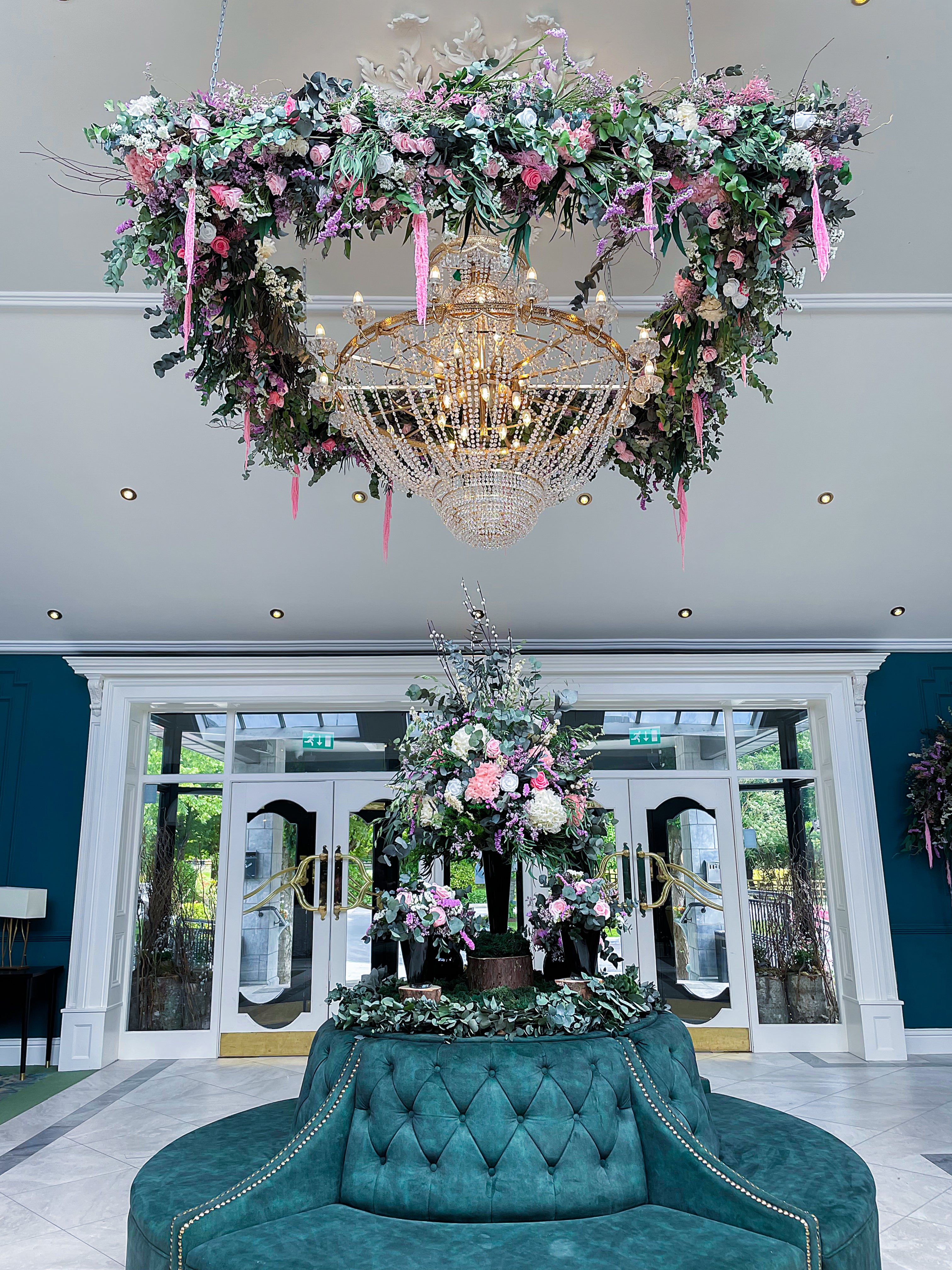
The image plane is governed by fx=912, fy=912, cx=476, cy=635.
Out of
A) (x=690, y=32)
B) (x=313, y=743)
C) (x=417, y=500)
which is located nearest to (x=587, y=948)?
(x=690, y=32)

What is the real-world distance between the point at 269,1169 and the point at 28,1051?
5426 mm

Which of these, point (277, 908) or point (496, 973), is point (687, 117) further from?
point (277, 908)

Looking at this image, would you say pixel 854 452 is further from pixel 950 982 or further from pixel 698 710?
pixel 950 982

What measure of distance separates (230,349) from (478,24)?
4.65ft

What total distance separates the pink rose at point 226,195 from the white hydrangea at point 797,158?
1324 millimetres

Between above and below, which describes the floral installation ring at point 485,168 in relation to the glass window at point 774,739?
above

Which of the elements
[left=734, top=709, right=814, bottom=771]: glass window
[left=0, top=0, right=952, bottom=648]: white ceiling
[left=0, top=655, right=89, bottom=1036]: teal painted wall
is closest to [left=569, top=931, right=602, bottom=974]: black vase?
[left=0, top=0, right=952, bottom=648]: white ceiling

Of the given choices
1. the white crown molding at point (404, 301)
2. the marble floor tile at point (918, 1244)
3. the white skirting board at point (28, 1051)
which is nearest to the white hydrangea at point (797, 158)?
the white crown molding at point (404, 301)

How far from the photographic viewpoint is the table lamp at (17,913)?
625cm

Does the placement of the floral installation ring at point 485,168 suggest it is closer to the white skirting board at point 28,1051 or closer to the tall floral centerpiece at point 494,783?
the tall floral centerpiece at point 494,783

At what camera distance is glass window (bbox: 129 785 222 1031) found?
6.80 m

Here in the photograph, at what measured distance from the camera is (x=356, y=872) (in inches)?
278

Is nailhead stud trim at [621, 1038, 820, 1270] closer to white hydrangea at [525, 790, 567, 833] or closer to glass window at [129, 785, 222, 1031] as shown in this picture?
white hydrangea at [525, 790, 567, 833]

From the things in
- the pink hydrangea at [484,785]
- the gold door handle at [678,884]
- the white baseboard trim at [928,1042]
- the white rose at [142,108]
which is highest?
the white rose at [142,108]
